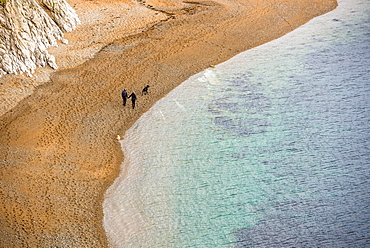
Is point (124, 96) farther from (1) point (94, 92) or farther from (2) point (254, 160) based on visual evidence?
(2) point (254, 160)

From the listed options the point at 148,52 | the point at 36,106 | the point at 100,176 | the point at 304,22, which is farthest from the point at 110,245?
the point at 304,22

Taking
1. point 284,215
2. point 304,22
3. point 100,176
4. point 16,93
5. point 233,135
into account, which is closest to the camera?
point 284,215

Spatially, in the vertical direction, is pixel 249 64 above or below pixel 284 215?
above

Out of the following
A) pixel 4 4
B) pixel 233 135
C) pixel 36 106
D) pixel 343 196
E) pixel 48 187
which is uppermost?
pixel 4 4

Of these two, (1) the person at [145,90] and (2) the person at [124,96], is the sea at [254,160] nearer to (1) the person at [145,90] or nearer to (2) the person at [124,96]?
(1) the person at [145,90]

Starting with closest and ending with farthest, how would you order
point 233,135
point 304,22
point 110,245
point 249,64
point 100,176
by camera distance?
point 110,245, point 100,176, point 233,135, point 249,64, point 304,22

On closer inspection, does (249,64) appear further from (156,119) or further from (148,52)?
(156,119)
